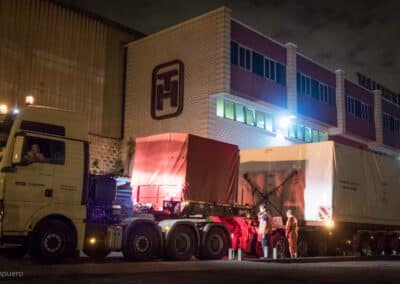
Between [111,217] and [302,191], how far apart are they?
8168 mm

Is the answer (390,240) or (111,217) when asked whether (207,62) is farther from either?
(111,217)

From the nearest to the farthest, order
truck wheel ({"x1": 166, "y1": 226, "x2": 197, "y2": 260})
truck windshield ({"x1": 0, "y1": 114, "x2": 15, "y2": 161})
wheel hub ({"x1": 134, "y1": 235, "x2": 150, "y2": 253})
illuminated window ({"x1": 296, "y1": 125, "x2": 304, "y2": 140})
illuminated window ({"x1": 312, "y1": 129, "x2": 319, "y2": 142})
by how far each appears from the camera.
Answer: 1. truck windshield ({"x1": 0, "y1": 114, "x2": 15, "y2": 161})
2. wheel hub ({"x1": 134, "y1": 235, "x2": 150, "y2": 253})
3. truck wheel ({"x1": 166, "y1": 226, "x2": 197, "y2": 260})
4. illuminated window ({"x1": 296, "y1": 125, "x2": 304, "y2": 140})
5. illuminated window ({"x1": 312, "y1": 129, "x2": 319, "y2": 142})

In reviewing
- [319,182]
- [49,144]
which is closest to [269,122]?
[319,182]

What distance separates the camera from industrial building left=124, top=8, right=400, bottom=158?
2745 cm

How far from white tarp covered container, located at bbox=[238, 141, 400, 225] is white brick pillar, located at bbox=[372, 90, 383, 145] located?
864 inches

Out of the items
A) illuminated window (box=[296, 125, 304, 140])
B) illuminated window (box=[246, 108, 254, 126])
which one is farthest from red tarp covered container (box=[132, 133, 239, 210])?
illuminated window (box=[296, 125, 304, 140])

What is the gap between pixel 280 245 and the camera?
60.1 feet

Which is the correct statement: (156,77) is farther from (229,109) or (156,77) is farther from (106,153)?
(106,153)

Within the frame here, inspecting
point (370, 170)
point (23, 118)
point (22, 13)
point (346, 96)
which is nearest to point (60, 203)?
point (23, 118)

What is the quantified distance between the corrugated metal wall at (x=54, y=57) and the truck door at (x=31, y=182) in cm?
1507

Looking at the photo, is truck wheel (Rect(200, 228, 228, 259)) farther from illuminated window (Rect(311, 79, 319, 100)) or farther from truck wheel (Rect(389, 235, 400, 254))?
illuminated window (Rect(311, 79, 319, 100))

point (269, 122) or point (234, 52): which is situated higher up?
point (234, 52)

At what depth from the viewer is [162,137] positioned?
16703 millimetres

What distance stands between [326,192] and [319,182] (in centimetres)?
44
